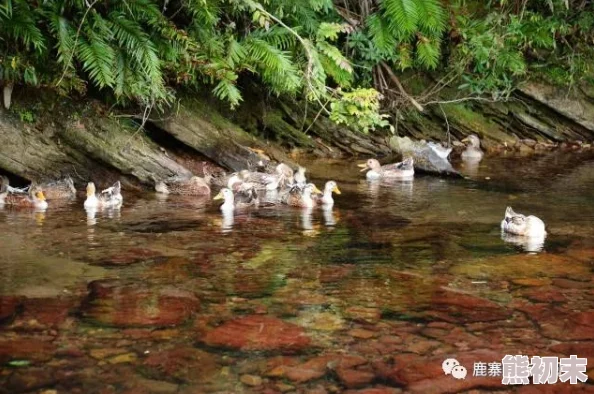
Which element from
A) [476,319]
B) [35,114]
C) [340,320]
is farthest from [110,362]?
[35,114]

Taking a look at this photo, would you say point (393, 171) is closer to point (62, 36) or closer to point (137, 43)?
point (137, 43)

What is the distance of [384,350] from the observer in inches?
179

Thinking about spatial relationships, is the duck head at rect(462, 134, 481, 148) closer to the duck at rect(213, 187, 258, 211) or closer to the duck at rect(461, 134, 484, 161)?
the duck at rect(461, 134, 484, 161)

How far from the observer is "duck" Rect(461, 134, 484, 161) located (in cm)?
1522

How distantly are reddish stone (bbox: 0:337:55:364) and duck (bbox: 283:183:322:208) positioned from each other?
540 centimetres

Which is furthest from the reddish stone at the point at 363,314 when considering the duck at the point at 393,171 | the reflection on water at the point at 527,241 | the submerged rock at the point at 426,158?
the submerged rock at the point at 426,158

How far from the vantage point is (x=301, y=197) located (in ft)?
31.5

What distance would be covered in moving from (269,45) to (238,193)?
95.3 inches

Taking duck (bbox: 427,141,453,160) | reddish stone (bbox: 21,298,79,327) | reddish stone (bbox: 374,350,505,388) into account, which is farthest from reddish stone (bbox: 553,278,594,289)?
duck (bbox: 427,141,453,160)

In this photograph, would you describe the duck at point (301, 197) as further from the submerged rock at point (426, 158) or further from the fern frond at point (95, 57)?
the submerged rock at point (426, 158)

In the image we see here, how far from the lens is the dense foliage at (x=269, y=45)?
9.16m

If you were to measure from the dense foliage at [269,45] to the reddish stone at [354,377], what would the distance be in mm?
6058

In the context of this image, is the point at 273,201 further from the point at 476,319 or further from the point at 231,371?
the point at 231,371

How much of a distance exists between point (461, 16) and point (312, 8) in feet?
14.5
